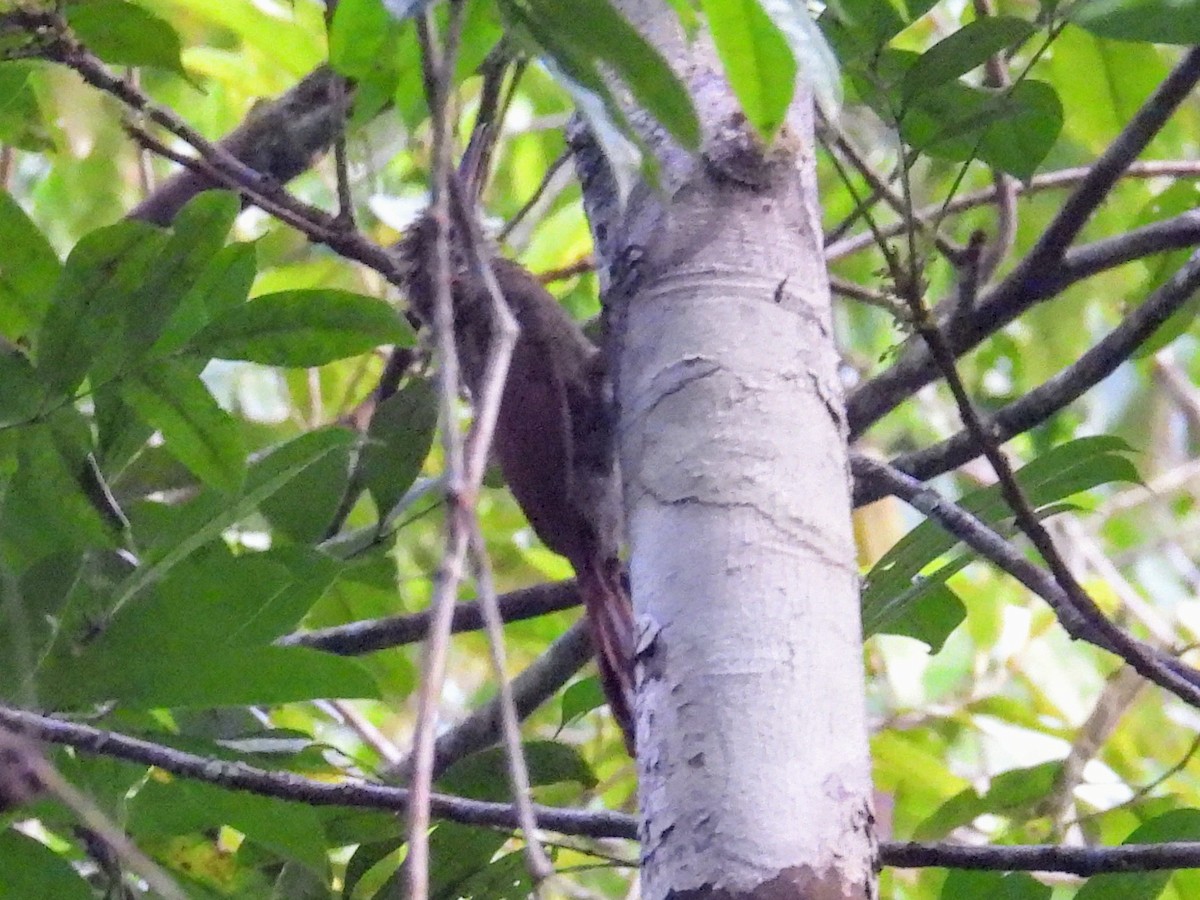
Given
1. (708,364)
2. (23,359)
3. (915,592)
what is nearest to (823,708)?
(708,364)

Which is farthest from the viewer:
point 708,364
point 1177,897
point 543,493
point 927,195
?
point 927,195

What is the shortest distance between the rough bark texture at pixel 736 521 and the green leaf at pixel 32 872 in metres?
0.47

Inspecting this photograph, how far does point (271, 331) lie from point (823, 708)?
0.54 meters

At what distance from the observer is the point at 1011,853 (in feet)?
3.25

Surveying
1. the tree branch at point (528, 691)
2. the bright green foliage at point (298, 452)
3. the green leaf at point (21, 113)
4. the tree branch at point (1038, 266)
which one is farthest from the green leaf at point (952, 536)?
the green leaf at point (21, 113)

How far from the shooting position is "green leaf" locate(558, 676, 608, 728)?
4.48ft

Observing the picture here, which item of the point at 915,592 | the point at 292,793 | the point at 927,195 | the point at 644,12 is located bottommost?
the point at 292,793

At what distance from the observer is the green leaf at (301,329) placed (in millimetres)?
1117

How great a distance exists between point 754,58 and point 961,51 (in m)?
0.36

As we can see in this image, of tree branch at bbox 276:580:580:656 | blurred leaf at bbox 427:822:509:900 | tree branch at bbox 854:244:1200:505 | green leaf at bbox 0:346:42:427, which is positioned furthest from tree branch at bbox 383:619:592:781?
green leaf at bbox 0:346:42:427

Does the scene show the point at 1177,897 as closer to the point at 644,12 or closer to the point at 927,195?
the point at 644,12

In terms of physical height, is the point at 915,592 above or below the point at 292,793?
above

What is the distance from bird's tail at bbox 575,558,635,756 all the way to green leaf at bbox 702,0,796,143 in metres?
0.51

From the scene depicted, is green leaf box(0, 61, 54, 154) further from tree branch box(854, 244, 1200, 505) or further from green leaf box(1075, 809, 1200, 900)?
green leaf box(1075, 809, 1200, 900)
